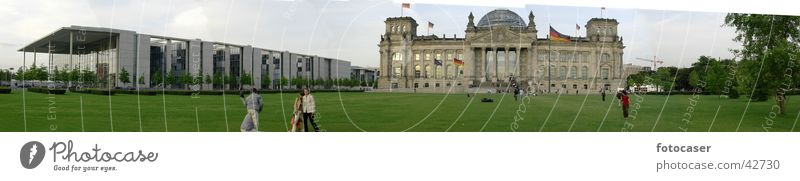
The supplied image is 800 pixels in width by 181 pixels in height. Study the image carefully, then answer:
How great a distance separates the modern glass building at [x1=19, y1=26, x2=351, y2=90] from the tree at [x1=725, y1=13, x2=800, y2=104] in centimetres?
911

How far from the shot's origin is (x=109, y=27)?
10242 millimetres

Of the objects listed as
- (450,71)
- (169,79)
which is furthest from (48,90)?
(450,71)

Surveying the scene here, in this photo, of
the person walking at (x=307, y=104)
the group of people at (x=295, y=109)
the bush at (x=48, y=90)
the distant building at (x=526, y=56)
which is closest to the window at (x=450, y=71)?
the distant building at (x=526, y=56)

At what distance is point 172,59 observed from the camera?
10961 millimetres

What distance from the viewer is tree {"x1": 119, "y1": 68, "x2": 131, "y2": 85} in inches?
443

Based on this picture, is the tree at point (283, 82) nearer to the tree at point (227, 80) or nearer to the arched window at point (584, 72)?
the tree at point (227, 80)

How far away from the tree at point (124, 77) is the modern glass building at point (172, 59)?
0.06m

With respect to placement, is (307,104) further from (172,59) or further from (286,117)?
(172,59)
